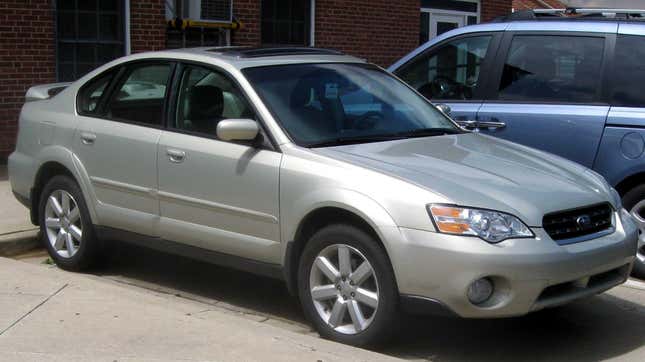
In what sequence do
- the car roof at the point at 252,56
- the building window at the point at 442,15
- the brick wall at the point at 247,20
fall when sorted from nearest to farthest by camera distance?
the car roof at the point at 252,56 < the brick wall at the point at 247,20 < the building window at the point at 442,15

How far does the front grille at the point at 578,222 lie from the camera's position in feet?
16.5

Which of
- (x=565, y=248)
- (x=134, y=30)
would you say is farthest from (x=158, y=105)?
Result: (x=134, y=30)

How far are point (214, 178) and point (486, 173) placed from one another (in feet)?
5.34

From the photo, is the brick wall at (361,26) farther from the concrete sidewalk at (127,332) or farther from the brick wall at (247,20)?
the concrete sidewalk at (127,332)

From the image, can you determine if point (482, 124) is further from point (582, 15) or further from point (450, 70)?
point (582, 15)

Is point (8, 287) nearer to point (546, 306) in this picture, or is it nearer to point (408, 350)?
point (408, 350)

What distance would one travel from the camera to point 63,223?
22.6ft

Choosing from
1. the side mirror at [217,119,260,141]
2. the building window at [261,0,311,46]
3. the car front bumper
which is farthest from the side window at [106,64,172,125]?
the building window at [261,0,311,46]

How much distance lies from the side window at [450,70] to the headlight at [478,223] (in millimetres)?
2961

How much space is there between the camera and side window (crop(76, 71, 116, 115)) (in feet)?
22.5

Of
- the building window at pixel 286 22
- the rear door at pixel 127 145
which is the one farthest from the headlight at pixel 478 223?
the building window at pixel 286 22

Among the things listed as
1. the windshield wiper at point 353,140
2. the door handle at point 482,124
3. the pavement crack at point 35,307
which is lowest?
the pavement crack at point 35,307

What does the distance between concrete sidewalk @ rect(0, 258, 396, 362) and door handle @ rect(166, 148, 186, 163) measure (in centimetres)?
86

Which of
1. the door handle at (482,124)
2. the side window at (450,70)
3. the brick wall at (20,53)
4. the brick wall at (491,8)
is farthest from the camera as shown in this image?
the brick wall at (491,8)
